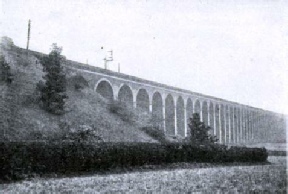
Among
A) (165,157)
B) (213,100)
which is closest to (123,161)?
(165,157)

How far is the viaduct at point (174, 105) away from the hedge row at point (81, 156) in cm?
1187

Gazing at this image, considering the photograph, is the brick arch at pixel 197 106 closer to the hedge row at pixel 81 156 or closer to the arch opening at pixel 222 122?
the arch opening at pixel 222 122

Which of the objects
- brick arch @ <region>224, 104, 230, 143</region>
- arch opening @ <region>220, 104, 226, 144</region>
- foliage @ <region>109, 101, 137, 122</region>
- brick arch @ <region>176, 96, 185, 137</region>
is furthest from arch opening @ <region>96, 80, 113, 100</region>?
brick arch @ <region>224, 104, 230, 143</region>

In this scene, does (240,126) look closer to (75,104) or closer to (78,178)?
(75,104)

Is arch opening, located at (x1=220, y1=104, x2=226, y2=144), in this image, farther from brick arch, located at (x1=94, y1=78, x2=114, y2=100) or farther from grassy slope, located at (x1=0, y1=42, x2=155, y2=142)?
grassy slope, located at (x1=0, y1=42, x2=155, y2=142)

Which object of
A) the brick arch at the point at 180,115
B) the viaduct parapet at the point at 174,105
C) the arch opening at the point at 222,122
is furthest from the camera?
the arch opening at the point at 222,122

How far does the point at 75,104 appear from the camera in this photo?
23.5 m

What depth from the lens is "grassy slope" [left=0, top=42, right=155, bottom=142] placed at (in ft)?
55.8

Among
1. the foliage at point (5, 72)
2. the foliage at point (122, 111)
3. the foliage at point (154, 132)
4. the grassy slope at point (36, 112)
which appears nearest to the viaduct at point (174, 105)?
the foliage at point (122, 111)

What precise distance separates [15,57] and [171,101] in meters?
21.0

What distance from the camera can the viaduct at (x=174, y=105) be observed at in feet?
99.5

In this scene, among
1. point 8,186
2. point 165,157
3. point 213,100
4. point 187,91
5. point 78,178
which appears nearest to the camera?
point 8,186

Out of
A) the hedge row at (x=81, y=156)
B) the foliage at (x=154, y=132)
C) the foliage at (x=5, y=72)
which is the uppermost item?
the foliage at (x=5, y=72)

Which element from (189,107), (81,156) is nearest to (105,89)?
(189,107)
